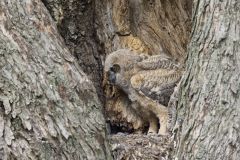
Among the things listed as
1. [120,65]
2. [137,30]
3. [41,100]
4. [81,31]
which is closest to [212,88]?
[41,100]

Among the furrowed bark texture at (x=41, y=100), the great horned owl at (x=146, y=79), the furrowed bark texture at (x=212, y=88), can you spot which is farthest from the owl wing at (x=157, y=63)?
the furrowed bark texture at (x=212, y=88)

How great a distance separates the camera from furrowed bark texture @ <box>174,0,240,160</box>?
3.29 m

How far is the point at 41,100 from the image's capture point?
3.59m

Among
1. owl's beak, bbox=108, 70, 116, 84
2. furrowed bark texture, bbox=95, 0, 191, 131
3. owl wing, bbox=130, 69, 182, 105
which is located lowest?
owl wing, bbox=130, 69, 182, 105

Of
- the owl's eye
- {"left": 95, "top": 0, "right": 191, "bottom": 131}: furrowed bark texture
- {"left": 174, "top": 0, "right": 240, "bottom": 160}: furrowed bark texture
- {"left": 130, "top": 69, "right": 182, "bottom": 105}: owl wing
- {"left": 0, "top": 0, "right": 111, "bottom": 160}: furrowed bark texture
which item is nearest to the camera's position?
Answer: {"left": 174, "top": 0, "right": 240, "bottom": 160}: furrowed bark texture

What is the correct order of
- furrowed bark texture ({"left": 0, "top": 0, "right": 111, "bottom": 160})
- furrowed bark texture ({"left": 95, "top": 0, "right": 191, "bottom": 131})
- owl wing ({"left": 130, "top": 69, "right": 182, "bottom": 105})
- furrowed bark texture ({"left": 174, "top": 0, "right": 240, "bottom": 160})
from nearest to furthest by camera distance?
furrowed bark texture ({"left": 174, "top": 0, "right": 240, "bottom": 160}) < furrowed bark texture ({"left": 0, "top": 0, "right": 111, "bottom": 160}) < owl wing ({"left": 130, "top": 69, "right": 182, "bottom": 105}) < furrowed bark texture ({"left": 95, "top": 0, "right": 191, "bottom": 131})

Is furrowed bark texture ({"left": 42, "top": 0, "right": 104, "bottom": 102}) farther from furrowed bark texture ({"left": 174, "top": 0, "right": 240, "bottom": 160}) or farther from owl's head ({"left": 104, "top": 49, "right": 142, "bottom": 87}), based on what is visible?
furrowed bark texture ({"left": 174, "top": 0, "right": 240, "bottom": 160})

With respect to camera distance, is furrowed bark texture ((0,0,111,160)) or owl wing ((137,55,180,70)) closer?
furrowed bark texture ((0,0,111,160))

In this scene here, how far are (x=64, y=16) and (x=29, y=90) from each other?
146 cm

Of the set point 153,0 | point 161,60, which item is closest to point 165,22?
point 153,0

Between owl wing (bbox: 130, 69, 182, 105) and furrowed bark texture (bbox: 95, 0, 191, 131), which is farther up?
furrowed bark texture (bbox: 95, 0, 191, 131)

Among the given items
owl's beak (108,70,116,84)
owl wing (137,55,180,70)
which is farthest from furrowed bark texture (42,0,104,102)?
owl wing (137,55,180,70)

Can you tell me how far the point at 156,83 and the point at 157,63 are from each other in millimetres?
172

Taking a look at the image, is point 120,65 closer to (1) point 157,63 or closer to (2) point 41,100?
(1) point 157,63
